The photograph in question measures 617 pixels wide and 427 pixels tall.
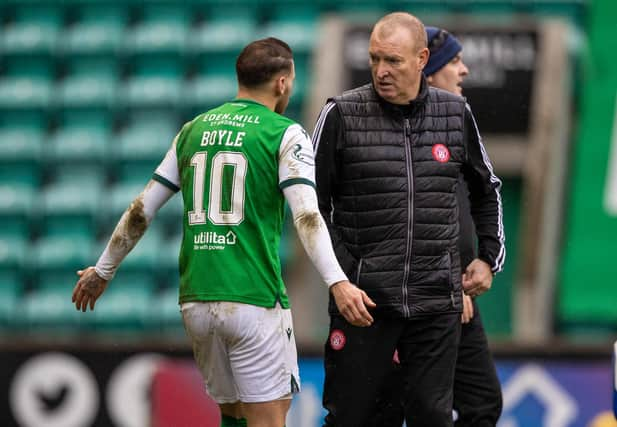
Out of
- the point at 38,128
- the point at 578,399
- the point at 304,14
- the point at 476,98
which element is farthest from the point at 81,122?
the point at 578,399

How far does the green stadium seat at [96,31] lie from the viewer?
12.5 meters

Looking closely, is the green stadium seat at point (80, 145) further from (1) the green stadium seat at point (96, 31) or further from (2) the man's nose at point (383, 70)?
(2) the man's nose at point (383, 70)

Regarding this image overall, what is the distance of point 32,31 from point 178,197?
2.42m

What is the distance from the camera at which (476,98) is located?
10398 mm

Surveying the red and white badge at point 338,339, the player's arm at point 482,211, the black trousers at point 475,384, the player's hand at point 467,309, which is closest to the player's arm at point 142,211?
the red and white badge at point 338,339

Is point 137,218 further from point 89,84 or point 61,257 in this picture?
point 89,84

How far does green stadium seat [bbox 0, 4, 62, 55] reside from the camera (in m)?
12.5

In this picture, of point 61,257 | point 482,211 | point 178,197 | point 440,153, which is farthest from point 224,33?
point 440,153

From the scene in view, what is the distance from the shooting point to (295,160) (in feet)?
16.2

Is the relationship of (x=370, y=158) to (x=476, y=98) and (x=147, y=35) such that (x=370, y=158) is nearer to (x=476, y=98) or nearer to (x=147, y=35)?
(x=476, y=98)

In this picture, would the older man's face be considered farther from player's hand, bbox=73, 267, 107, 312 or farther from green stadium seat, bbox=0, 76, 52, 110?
green stadium seat, bbox=0, 76, 52, 110

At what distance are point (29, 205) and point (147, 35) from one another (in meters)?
2.04

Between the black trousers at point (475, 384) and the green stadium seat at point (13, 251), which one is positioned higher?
the black trousers at point (475, 384)

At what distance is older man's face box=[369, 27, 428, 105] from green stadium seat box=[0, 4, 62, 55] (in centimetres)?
785
